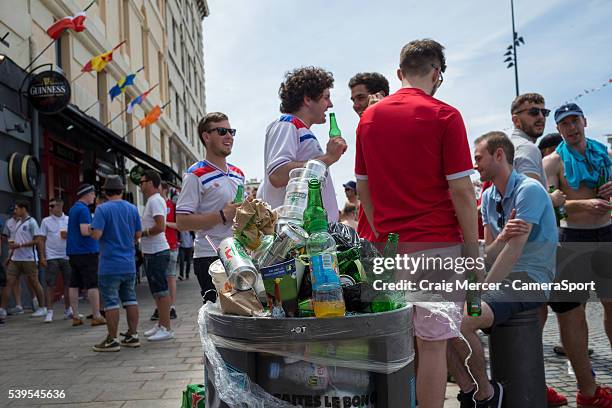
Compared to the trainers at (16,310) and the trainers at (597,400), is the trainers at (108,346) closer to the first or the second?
the trainers at (16,310)

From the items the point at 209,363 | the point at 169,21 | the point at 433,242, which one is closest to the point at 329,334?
the point at 209,363

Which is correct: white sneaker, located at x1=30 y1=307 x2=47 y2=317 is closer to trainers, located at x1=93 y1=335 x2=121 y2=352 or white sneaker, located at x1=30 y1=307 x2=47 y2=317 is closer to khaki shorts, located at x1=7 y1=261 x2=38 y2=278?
khaki shorts, located at x1=7 y1=261 x2=38 y2=278

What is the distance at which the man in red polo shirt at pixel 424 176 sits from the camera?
2.59 metres

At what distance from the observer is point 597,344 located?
17.5ft

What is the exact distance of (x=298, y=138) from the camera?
3.39 meters

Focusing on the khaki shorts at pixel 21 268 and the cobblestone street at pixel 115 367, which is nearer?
the cobblestone street at pixel 115 367

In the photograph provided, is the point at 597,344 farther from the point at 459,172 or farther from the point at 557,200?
the point at 459,172

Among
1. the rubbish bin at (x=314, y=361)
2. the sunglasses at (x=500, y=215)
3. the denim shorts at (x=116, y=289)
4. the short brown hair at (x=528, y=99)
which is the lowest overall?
the denim shorts at (x=116, y=289)

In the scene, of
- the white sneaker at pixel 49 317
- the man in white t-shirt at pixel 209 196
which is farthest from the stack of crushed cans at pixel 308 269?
the white sneaker at pixel 49 317

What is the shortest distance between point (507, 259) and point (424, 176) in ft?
2.85

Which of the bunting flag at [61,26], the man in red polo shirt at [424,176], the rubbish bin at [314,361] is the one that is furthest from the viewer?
the bunting flag at [61,26]

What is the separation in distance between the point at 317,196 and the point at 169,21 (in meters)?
31.4

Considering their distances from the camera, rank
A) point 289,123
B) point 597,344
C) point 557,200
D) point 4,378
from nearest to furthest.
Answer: point 289,123, point 557,200, point 4,378, point 597,344

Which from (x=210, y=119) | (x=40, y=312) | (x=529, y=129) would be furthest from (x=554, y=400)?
(x=40, y=312)
